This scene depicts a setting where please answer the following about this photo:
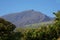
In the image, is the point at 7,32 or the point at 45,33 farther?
the point at 45,33

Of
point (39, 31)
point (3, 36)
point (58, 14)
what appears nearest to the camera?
point (3, 36)

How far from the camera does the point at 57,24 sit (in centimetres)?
3681

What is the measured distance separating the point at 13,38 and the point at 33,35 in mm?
11343

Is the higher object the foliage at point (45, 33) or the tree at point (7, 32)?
the tree at point (7, 32)

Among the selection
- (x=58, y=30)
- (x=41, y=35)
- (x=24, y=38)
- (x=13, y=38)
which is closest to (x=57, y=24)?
(x=58, y=30)

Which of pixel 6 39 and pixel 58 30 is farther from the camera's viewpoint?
pixel 58 30

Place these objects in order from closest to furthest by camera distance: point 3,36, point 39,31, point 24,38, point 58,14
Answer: point 3,36 → point 24,38 → point 39,31 → point 58,14

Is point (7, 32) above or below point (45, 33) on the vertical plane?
above

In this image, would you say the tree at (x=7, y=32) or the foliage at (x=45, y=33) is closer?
the tree at (x=7, y=32)

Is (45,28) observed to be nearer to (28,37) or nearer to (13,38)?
(28,37)

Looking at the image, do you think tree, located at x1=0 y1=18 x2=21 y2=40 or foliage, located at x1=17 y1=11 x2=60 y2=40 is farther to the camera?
foliage, located at x1=17 y1=11 x2=60 y2=40

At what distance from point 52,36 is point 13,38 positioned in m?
12.5

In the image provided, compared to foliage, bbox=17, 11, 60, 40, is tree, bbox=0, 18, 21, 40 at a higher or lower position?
higher

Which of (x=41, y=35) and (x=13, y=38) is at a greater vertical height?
(x=13, y=38)
